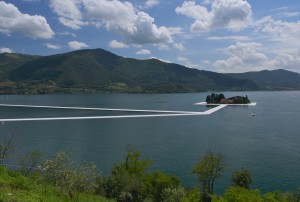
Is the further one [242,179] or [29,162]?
[29,162]

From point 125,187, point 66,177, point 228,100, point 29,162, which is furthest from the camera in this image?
point 228,100

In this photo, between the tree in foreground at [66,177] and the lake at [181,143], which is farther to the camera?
the lake at [181,143]

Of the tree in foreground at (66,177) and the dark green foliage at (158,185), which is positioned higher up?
the tree in foreground at (66,177)

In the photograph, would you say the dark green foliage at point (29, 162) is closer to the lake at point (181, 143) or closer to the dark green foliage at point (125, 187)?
the dark green foliage at point (125, 187)

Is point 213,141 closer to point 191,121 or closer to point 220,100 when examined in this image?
point 191,121

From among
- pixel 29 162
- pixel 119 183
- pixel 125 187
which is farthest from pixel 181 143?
pixel 125 187

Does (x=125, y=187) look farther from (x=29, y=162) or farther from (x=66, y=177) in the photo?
(x=29, y=162)

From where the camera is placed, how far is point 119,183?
3058 centimetres

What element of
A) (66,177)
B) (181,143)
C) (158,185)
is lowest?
A: (181,143)

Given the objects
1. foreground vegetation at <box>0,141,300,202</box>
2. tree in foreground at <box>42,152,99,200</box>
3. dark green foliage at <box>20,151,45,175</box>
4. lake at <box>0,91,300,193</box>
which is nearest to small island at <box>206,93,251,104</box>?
lake at <box>0,91,300,193</box>

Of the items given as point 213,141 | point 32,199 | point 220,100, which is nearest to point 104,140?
point 213,141

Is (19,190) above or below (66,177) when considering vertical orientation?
above

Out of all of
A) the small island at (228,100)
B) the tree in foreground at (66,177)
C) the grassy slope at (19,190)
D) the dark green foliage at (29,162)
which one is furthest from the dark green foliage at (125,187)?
the small island at (228,100)

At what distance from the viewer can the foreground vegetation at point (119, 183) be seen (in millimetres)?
17672
